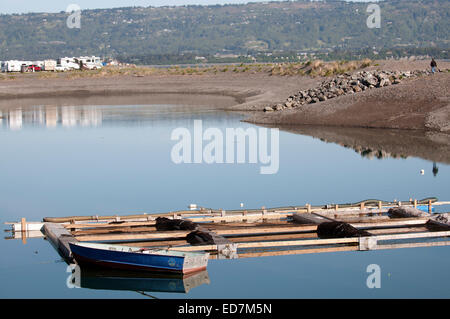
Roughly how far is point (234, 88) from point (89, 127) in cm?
2974

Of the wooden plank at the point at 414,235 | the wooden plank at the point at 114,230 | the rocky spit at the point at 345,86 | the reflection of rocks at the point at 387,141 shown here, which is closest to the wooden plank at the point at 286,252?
the wooden plank at the point at 414,235

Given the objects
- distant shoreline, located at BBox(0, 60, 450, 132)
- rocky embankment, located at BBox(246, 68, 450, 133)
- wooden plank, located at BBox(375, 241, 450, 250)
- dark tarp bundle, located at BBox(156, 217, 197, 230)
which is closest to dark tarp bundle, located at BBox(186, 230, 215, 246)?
dark tarp bundle, located at BBox(156, 217, 197, 230)

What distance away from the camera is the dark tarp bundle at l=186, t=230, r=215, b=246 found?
18.5 meters

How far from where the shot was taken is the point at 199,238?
61.5 ft

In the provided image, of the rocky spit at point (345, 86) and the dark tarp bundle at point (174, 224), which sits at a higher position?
the rocky spit at point (345, 86)

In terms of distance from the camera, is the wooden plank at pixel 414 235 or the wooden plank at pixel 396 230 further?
the wooden plank at pixel 396 230

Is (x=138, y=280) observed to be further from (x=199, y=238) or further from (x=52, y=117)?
(x=52, y=117)

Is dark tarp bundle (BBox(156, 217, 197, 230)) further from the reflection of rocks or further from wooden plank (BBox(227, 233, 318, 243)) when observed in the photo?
the reflection of rocks

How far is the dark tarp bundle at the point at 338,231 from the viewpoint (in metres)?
19.2

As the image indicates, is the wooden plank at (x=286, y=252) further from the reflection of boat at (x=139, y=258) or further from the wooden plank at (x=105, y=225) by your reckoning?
the wooden plank at (x=105, y=225)

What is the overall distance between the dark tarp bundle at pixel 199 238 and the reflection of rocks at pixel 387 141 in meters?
14.0

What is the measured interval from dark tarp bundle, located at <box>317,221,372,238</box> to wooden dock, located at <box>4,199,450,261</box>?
0.51 feet

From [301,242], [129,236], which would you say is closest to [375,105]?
[301,242]

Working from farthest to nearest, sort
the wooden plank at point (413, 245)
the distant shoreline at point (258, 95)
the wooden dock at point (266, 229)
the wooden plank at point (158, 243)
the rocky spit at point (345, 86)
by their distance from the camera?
the rocky spit at point (345, 86), the distant shoreline at point (258, 95), the wooden plank at point (413, 245), the wooden plank at point (158, 243), the wooden dock at point (266, 229)
